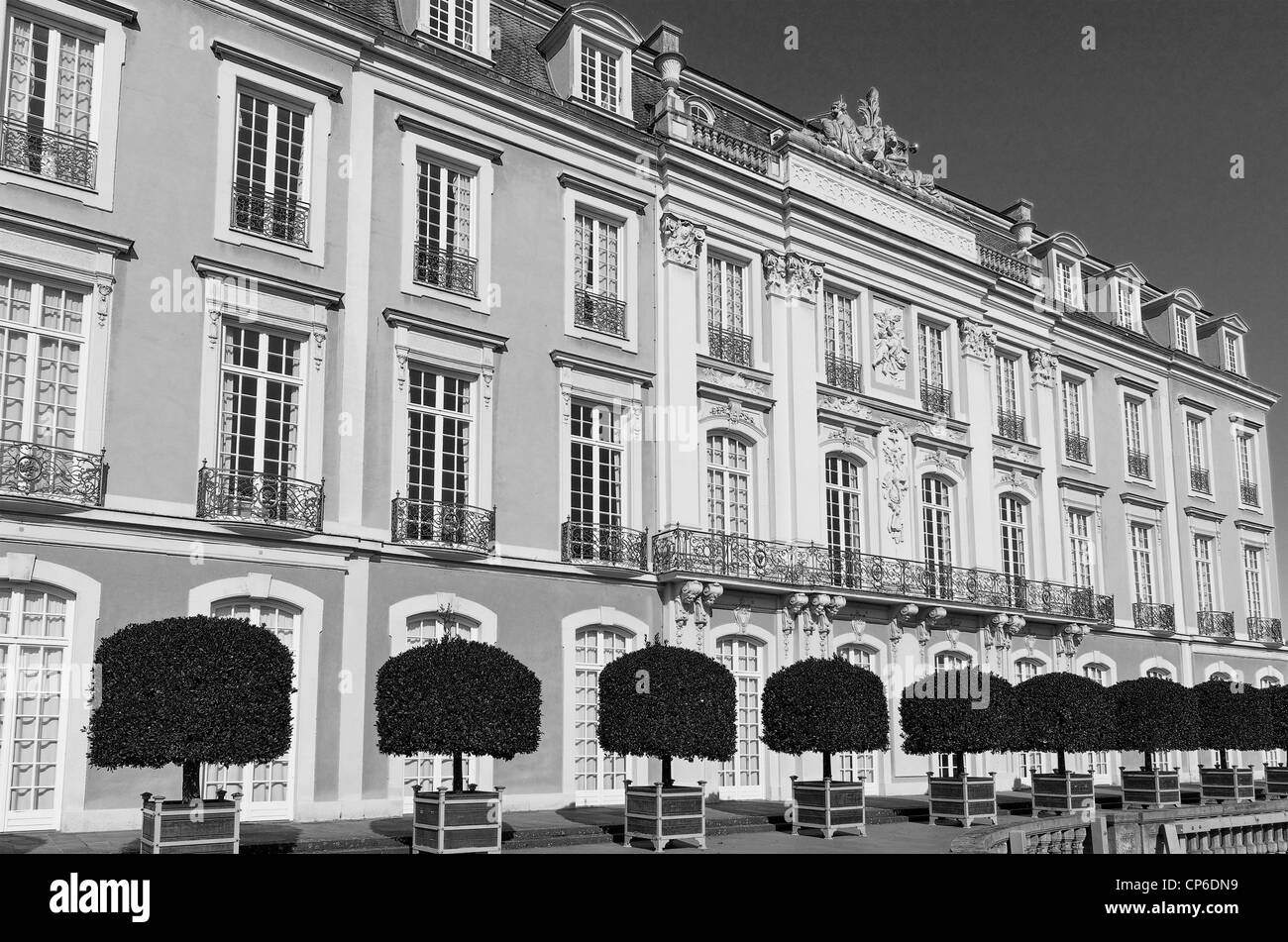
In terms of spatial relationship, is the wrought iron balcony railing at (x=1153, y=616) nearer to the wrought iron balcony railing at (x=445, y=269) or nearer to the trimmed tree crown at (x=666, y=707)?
the trimmed tree crown at (x=666, y=707)

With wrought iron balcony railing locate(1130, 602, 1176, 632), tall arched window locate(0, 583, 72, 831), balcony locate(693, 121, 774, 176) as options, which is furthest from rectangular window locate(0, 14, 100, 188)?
wrought iron balcony railing locate(1130, 602, 1176, 632)

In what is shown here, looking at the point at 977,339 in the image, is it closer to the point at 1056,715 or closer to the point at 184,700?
the point at 1056,715

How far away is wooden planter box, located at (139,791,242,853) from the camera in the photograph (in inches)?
465

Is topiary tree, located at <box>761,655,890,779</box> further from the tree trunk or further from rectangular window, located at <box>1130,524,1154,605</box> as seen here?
rectangular window, located at <box>1130,524,1154,605</box>

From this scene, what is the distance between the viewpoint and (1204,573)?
34719 mm

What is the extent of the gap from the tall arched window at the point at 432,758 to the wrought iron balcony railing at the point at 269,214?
591 cm

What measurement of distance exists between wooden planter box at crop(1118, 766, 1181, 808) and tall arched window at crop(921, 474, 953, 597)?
5.18 metres

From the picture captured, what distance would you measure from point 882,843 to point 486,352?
9621mm

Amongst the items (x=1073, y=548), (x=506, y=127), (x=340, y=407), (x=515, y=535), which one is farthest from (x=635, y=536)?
(x=1073, y=548)

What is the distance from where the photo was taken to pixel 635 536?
21.3 metres

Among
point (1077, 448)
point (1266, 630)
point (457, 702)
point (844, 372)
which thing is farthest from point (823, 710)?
point (1266, 630)

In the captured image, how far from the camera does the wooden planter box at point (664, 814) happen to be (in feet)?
49.4

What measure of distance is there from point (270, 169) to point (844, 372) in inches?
490
